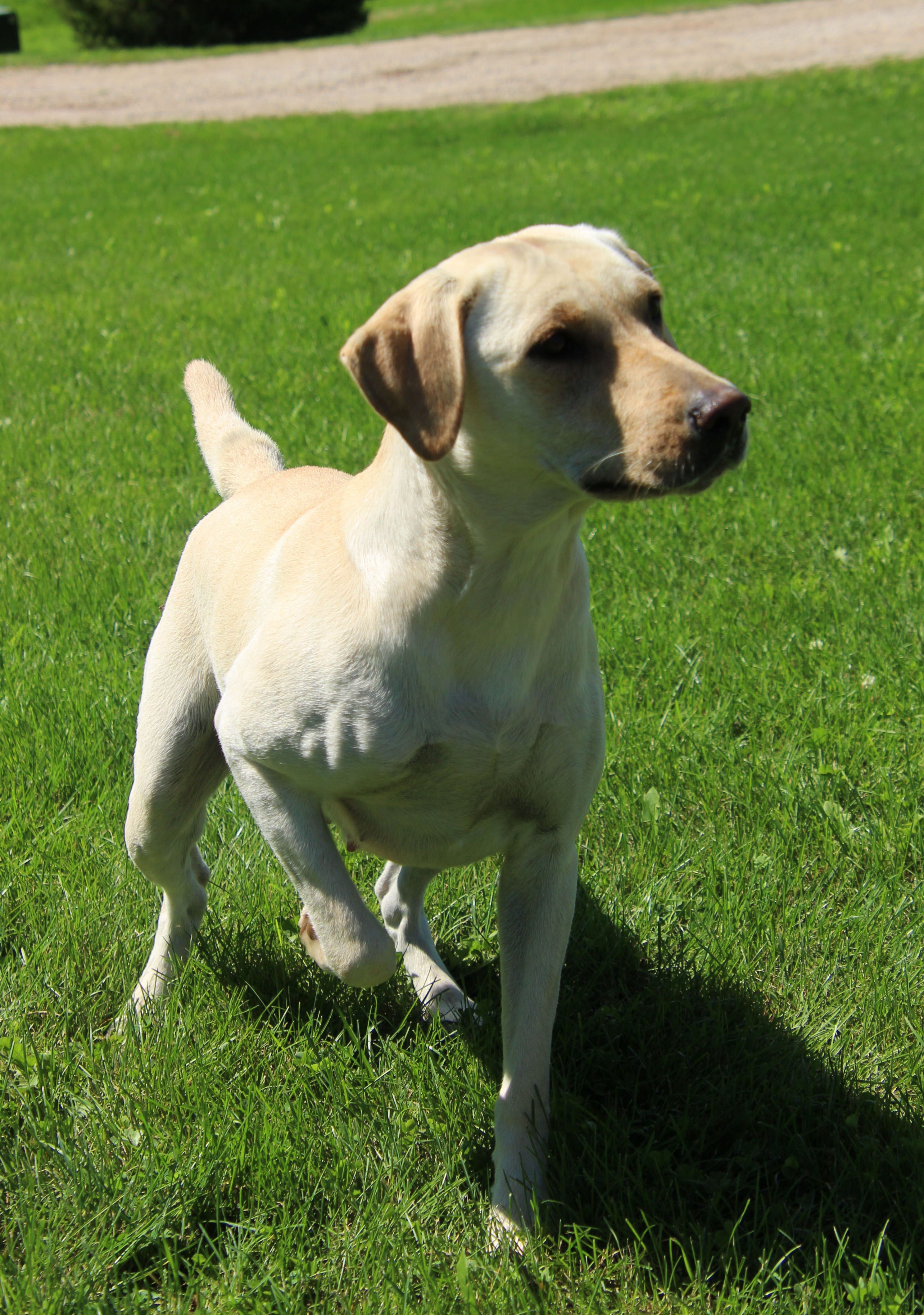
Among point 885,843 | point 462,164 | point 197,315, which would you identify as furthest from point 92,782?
point 462,164

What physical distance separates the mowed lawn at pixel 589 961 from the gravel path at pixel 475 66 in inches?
843

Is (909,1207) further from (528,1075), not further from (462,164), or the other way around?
(462,164)

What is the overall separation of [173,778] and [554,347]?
1.52 metres

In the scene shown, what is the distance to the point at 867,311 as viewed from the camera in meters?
8.41

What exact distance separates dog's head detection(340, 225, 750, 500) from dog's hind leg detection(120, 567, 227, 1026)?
111 centimetres

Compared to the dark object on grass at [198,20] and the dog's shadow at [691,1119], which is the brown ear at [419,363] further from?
the dark object on grass at [198,20]

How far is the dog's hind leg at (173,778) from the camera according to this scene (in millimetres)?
3082

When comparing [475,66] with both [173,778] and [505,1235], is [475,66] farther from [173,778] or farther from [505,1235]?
[505,1235]

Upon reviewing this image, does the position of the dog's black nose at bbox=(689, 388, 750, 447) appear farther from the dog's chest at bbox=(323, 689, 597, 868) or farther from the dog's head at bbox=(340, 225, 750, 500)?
the dog's chest at bbox=(323, 689, 597, 868)

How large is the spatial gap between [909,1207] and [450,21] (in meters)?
45.9

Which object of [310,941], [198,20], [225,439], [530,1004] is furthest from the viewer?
[198,20]

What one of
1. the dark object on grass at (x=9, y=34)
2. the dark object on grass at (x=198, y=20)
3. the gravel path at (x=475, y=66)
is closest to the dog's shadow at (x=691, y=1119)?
the gravel path at (x=475, y=66)

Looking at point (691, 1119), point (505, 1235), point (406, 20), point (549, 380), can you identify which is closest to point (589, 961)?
point (691, 1119)

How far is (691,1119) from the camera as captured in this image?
2697 millimetres
